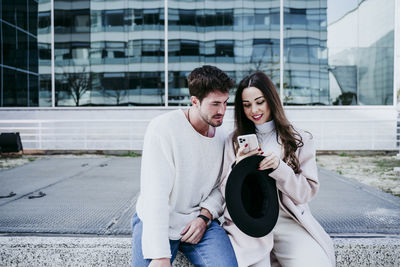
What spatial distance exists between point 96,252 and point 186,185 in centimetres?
93

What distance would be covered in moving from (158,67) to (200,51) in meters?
1.48

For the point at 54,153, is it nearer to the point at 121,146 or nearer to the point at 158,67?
the point at 121,146

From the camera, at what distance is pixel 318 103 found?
973cm

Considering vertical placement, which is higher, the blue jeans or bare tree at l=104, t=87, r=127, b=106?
bare tree at l=104, t=87, r=127, b=106

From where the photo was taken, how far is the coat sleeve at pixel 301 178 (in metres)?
1.76

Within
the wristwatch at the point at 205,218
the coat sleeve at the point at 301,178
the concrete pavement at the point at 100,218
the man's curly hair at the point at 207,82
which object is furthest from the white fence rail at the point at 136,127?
the wristwatch at the point at 205,218

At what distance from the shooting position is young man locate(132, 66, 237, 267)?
64.5 inches

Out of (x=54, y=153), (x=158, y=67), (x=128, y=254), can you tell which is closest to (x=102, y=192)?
(x=128, y=254)

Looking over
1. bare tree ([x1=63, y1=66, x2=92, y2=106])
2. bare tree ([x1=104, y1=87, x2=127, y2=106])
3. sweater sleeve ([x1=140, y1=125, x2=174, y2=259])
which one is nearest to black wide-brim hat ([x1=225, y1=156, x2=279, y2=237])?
sweater sleeve ([x1=140, y1=125, x2=174, y2=259])

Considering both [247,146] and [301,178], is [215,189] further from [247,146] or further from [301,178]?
[301,178]

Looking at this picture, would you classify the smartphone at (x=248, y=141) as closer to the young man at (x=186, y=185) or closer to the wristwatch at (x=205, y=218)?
the young man at (x=186, y=185)

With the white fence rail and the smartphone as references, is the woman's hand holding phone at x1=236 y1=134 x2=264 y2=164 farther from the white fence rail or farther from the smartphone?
the white fence rail

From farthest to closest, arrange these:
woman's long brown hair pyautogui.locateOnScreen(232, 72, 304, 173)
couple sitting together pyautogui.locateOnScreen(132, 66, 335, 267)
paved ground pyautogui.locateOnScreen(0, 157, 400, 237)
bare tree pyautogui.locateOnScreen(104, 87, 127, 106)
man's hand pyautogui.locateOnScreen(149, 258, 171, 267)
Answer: bare tree pyautogui.locateOnScreen(104, 87, 127, 106) < paved ground pyautogui.locateOnScreen(0, 157, 400, 237) < woman's long brown hair pyautogui.locateOnScreen(232, 72, 304, 173) < couple sitting together pyautogui.locateOnScreen(132, 66, 335, 267) < man's hand pyautogui.locateOnScreen(149, 258, 171, 267)

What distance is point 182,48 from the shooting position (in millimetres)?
10031
